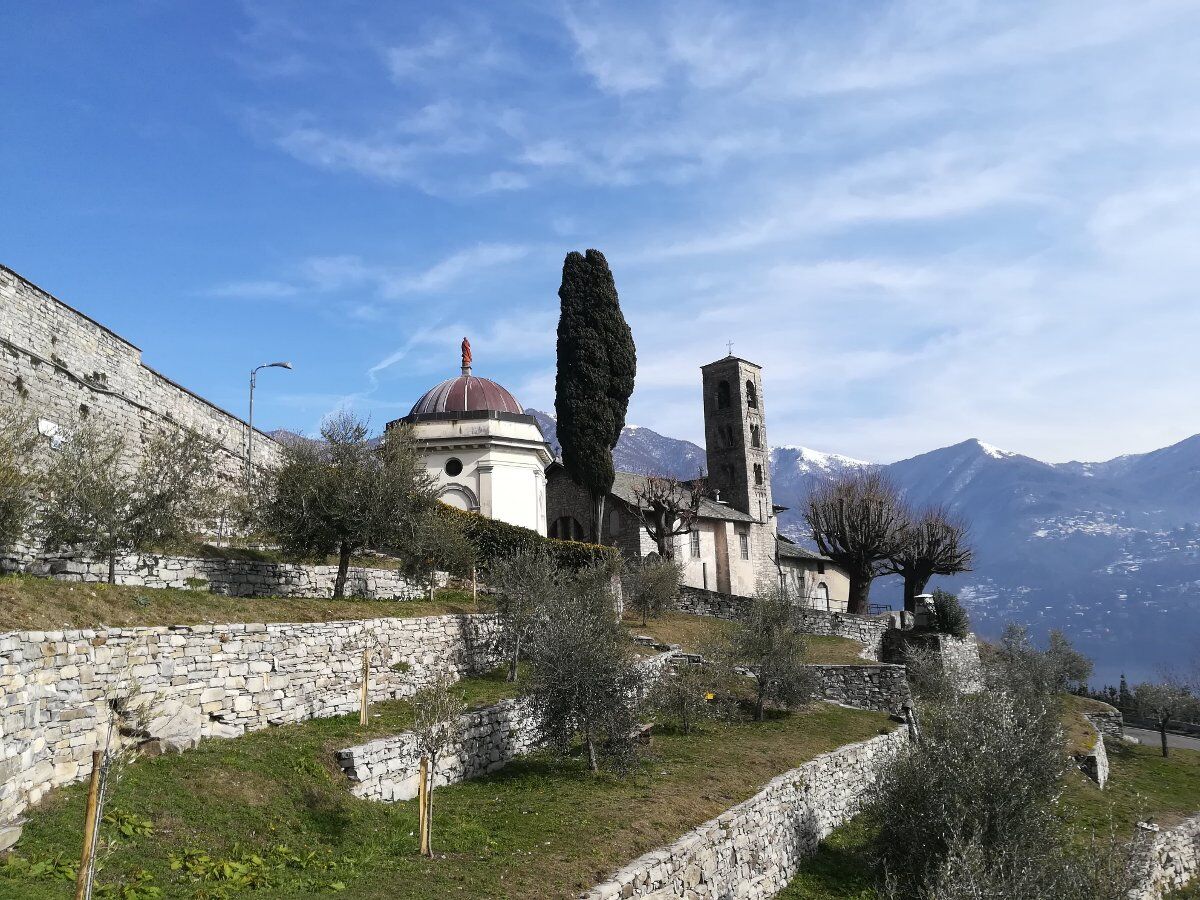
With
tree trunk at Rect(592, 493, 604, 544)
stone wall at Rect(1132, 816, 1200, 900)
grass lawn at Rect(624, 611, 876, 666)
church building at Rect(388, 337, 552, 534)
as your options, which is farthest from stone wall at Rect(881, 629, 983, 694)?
church building at Rect(388, 337, 552, 534)

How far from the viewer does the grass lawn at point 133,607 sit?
45.6ft

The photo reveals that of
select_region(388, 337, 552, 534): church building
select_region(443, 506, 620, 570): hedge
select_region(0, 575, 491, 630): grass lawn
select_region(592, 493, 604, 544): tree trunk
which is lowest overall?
select_region(0, 575, 491, 630): grass lawn

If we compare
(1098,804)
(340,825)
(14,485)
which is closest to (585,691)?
(340,825)

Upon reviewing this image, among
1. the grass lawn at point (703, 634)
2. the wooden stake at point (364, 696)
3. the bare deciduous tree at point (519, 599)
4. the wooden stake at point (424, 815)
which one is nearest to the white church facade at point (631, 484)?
the grass lawn at point (703, 634)

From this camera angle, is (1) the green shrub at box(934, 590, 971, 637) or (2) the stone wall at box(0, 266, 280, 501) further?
(1) the green shrub at box(934, 590, 971, 637)

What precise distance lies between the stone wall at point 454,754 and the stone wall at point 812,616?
23.4 metres

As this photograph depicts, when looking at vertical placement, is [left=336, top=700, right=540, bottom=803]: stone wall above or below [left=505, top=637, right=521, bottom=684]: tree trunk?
below

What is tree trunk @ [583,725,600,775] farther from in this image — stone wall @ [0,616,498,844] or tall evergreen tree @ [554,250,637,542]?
tall evergreen tree @ [554,250,637,542]

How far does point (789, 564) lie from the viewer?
216 feet

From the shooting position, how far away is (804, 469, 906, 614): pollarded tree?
175 ft

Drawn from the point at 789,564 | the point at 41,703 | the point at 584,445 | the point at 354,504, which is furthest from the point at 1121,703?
the point at 41,703

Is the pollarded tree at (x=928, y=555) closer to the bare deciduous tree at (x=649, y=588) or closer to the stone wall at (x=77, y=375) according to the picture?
the bare deciduous tree at (x=649, y=588)

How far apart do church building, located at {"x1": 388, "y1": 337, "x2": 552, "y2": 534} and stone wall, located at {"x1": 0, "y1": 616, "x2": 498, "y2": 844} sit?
18690 mm

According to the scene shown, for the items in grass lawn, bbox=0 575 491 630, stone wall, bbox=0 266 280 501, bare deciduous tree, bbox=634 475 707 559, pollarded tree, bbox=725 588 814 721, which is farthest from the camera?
bare deciduous tree, bbox=634 475 707 559
